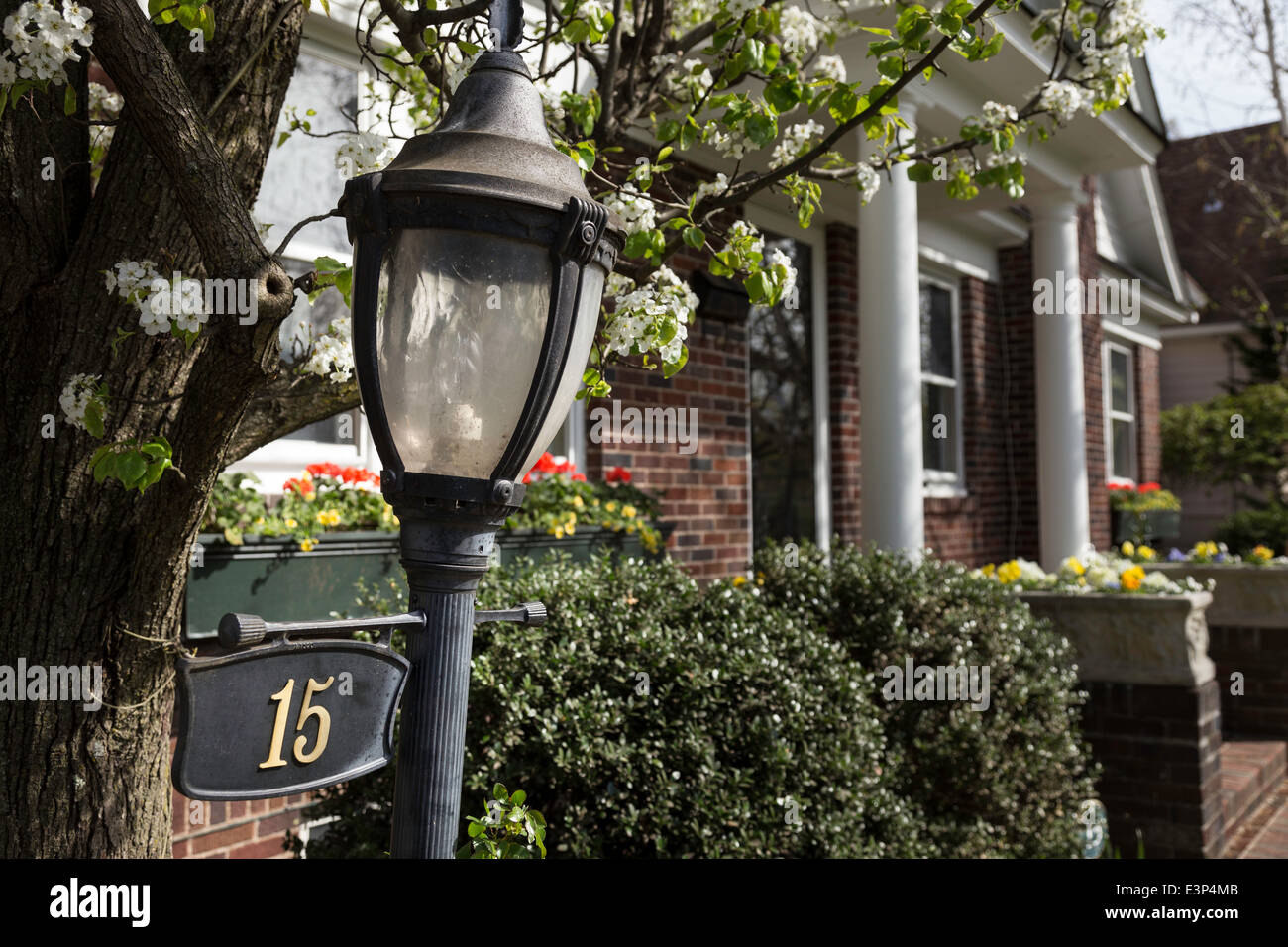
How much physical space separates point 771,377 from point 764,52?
542 cm

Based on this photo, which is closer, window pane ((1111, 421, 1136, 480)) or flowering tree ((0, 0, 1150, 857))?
flowering tree ((0, 0, 1150, 857))

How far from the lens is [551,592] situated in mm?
3373

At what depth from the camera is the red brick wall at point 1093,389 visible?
409 inches

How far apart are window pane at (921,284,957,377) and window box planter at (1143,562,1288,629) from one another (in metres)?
2.84

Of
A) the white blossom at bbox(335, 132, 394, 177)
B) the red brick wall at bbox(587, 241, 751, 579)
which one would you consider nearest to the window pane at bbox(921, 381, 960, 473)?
the red brick wall at bbox(587, 241, 751, 579)

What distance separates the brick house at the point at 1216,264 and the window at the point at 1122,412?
4.11 m

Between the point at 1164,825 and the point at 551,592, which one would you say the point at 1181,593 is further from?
the point at 551,592

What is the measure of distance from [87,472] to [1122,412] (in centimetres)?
1331

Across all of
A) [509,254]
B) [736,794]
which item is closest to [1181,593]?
[736,794]

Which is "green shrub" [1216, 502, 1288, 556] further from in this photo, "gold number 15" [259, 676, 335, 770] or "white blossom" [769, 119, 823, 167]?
"gold number 15" [259, 676, 335, 770]

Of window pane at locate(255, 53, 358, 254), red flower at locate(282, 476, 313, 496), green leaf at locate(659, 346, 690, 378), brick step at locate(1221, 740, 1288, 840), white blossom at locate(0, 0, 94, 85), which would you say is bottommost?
brick step at locate(1221, 740, 1288, 840)

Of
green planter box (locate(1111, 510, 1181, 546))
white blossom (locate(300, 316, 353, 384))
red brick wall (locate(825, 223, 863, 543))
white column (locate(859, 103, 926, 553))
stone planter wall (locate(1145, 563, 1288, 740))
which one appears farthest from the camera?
green planter box (locate(1111, 510, 1181, 546))

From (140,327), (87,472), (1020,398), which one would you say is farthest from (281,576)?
(1020,398)

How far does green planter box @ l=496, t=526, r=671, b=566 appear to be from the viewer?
4.41m
